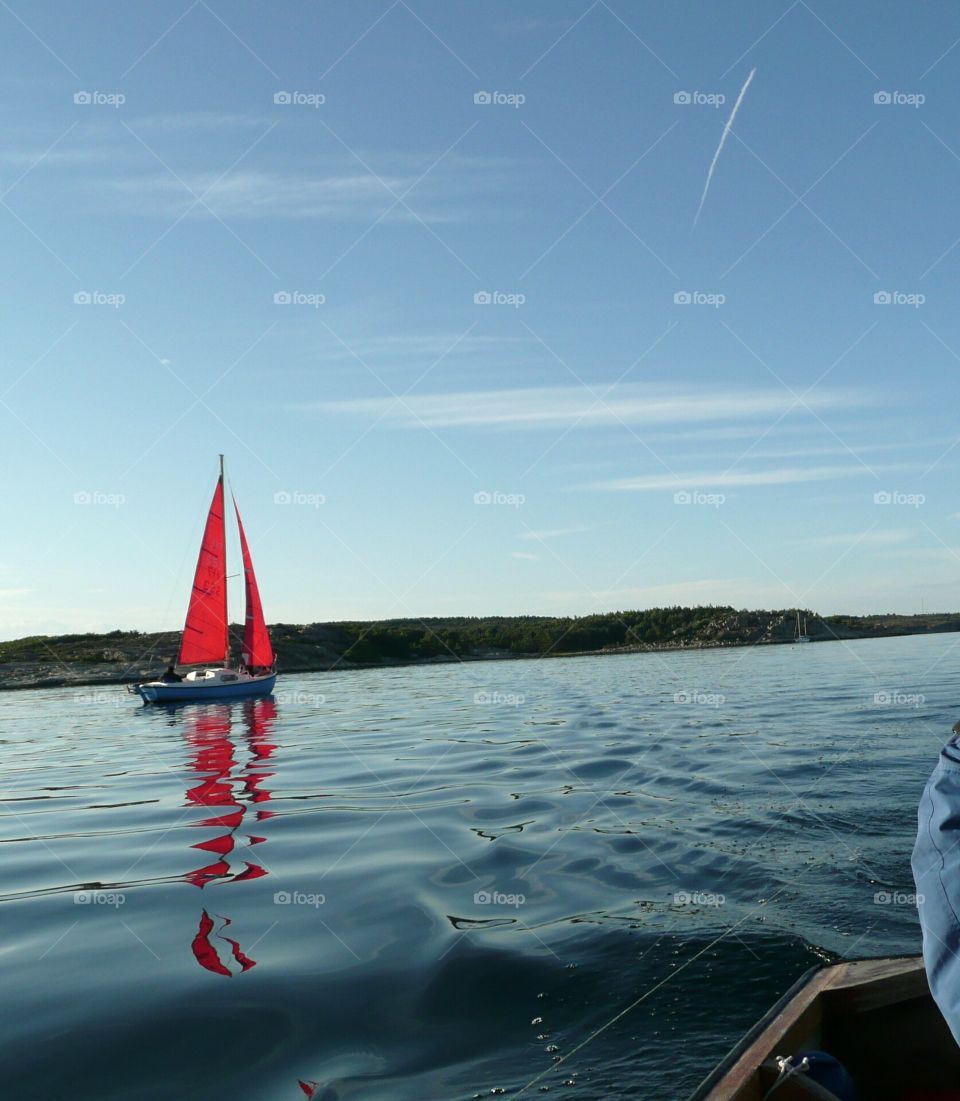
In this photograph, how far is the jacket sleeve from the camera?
104 inches

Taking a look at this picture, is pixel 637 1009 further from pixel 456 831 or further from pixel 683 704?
pixel 683 704

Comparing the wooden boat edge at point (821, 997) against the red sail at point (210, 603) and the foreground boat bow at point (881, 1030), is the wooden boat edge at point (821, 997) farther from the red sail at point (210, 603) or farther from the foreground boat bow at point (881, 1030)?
the red sail at point (210, 603)

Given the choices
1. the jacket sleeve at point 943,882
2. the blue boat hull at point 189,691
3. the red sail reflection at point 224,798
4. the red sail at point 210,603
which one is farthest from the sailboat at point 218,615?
the jacket sleeve at point 943,882

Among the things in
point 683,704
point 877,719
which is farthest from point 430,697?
point 877,719

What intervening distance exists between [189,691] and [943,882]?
42.1 metres

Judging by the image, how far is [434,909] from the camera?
8.98 m

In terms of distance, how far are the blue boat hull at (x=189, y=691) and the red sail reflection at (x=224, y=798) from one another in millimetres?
8738

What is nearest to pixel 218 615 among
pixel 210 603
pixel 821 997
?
pixel 210 603

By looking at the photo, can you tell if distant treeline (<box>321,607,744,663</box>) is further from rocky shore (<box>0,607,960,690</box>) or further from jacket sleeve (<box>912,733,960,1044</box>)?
jacket sleeve (<box>912,733,960,1044</box>)

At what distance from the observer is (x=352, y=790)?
16.1 metres

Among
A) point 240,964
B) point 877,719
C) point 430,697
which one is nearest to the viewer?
point 240,964

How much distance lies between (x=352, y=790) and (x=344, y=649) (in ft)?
235

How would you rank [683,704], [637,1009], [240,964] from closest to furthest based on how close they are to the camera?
[637,1009] → [240,964] → [683,704]

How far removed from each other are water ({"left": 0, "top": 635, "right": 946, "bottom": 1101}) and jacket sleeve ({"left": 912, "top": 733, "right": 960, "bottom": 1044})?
3.29m
